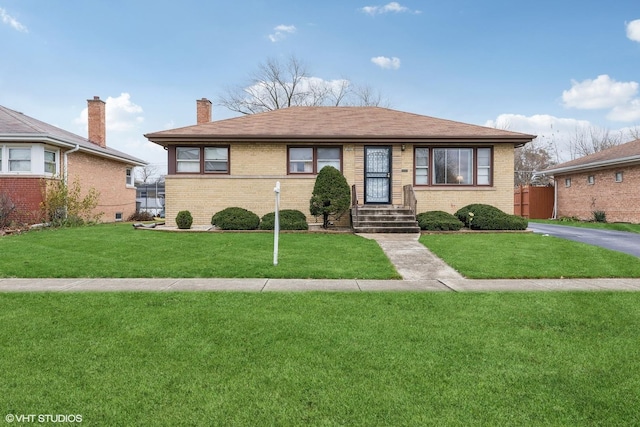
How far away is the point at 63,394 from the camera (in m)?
2.77

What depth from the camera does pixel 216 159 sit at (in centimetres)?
1468

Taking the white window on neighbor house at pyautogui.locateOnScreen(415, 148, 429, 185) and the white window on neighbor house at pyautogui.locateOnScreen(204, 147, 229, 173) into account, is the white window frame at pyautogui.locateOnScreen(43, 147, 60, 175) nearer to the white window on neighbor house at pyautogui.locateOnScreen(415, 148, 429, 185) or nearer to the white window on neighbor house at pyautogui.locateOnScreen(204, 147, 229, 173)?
the white window on neighbor house at pyautogui.locateOnScreen(204, 147, 229, 173)

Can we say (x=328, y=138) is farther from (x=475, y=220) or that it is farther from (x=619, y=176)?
(x=619, y=176)

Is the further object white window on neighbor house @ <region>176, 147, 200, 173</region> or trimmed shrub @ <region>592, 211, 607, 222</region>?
trimmed shrub @ <region>592, 211, 607, 222</region>

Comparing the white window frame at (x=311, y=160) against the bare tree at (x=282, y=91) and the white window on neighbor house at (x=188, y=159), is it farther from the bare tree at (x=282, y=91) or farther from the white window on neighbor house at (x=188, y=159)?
the bare tree at (x=282, y=91)

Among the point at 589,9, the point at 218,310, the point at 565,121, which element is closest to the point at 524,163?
the point at 565,121

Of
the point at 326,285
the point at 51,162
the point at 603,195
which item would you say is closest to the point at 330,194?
the point at 326,285

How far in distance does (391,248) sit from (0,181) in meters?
15.9

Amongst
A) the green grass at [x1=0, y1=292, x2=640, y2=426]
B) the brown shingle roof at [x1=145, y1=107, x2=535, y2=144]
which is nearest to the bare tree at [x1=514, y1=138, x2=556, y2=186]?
the brown shingle roof at [x1=145, y1=107, x2=535, y2=144]

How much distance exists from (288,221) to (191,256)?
4.59m

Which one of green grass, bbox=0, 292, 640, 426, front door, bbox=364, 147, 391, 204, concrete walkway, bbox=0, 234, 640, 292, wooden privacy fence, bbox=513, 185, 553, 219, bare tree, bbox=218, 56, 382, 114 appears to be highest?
bare tree, bbox=218, 56, 382, 114

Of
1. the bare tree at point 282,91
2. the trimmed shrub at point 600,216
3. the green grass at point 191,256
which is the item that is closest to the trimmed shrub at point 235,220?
the green grass at point 191,256

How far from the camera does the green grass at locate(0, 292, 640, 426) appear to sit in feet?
8.53

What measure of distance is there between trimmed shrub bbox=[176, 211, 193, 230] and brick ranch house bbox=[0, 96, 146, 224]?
21.4ft
